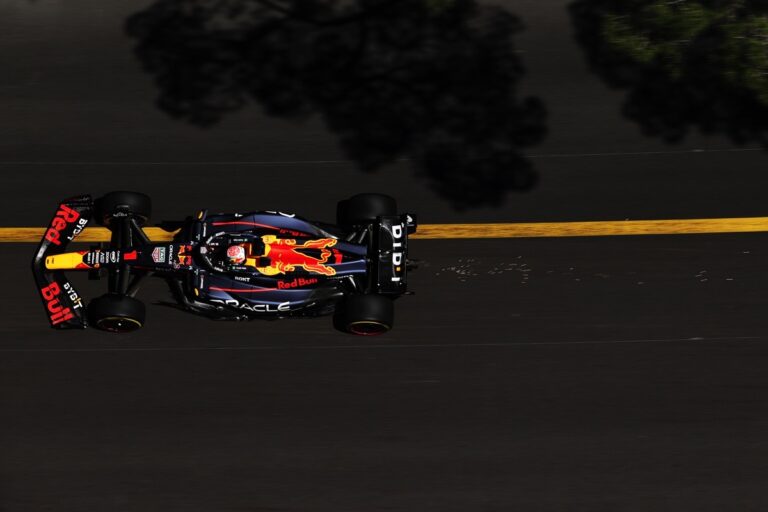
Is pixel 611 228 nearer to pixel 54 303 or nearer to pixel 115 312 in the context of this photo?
pixel 115 312

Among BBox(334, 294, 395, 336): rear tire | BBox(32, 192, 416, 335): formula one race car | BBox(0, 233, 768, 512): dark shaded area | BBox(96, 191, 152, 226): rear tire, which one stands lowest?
BBox(0, 233, 768, 512): dark shaded area

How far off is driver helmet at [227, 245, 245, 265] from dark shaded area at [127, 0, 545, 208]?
3.11 meters

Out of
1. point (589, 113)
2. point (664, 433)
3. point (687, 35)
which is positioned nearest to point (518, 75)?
point (589, 113)

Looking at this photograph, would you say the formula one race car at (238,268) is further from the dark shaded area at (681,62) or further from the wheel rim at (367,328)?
the dark shaded area at (681,62)

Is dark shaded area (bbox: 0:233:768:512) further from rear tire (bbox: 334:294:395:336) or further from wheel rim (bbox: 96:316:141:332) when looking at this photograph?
rear tire (bbox: 334:294:395:336)

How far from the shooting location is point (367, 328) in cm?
1578

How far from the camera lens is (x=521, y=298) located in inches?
680

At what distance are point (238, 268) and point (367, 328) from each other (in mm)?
1493

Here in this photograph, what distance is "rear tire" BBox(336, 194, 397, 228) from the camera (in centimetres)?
1630

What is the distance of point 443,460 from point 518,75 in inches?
219

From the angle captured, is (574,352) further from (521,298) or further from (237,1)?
(237,1)

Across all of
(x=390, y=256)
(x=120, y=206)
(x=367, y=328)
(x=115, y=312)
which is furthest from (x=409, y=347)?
(x=120, y=206)

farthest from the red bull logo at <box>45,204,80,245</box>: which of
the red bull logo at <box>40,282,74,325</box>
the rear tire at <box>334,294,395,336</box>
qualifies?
the rear tire at <box>334,294,395,336</box>

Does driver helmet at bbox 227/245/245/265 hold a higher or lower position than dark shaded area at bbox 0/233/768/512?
higher
